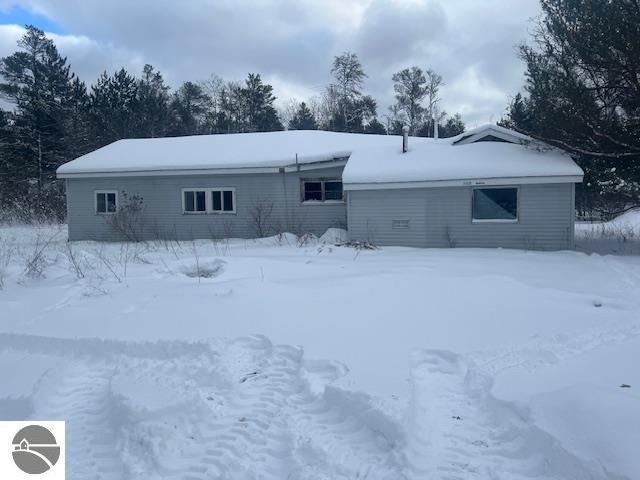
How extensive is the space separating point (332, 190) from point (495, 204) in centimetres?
555

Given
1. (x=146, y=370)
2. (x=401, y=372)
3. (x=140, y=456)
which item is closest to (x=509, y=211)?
(x=401, y=372)

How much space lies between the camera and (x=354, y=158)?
17.2 meters

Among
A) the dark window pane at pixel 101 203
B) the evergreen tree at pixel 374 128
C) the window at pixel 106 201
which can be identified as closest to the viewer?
the window at pixel 106 201

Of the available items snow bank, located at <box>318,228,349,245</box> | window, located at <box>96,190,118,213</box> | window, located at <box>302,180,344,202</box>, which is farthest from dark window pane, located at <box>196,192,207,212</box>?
snow bank, located at <box>318,228,349,245</box>

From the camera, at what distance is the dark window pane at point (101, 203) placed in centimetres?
1941

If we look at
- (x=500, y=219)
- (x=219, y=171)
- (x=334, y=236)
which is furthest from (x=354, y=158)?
(x=500, y=219)

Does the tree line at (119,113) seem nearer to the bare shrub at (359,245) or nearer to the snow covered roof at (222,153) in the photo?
the snow covered roof at (222,153)

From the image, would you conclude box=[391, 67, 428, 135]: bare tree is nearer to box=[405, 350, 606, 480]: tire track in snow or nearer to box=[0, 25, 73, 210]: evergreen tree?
box=[0, 25, 73, 210]: evergreen tree

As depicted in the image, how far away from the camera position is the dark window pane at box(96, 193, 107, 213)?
19406mm

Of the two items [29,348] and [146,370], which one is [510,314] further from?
[29,348]

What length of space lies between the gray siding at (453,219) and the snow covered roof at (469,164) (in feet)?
1.15

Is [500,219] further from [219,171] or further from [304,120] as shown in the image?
[304,120]

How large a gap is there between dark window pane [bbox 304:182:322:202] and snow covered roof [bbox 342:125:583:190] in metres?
1.62

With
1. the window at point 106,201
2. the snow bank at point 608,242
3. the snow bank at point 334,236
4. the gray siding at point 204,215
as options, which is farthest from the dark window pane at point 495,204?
the window at point 106,201
